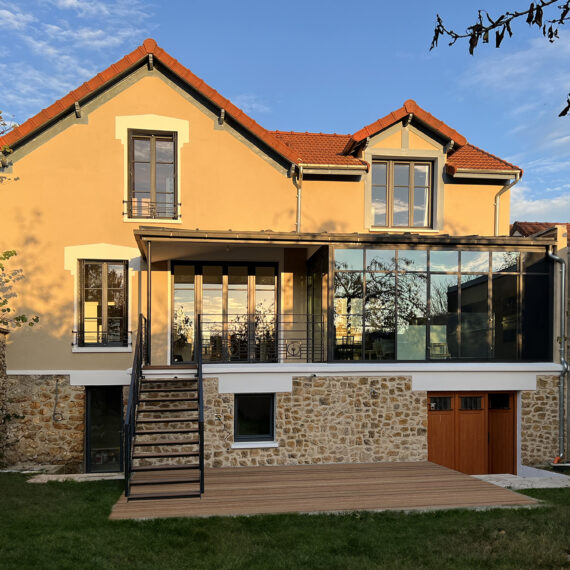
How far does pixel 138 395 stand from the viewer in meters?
10.4

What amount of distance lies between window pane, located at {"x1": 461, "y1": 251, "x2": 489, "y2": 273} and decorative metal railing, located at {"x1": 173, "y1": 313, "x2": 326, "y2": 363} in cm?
366

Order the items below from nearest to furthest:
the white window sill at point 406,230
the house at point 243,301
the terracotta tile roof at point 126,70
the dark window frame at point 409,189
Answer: the house at point 243,301
the terracotta tile roof at point 126,70
the white window sill at point 406,230
the dark window frame at point 409,189

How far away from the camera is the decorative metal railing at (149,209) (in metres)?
12.5

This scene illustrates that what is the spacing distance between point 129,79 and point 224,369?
291 inches

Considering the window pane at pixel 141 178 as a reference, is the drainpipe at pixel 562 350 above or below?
below

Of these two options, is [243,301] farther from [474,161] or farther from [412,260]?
[474,161]

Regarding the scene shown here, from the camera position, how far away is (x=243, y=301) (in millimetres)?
13219

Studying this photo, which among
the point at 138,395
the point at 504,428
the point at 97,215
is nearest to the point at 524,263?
the point at 504,428

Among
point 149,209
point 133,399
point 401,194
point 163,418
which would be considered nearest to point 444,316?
point 401,194

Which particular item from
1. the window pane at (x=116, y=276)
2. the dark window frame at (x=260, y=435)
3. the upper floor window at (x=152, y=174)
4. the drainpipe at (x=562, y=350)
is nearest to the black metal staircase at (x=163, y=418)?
the dark window frame at (x=260, y=435)

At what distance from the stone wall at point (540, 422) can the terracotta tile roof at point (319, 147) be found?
22.7 feet

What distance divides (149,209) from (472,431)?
925cm

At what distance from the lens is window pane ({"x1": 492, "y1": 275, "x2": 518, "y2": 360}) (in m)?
12.1

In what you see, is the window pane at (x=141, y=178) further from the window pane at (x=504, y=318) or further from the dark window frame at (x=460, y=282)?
the window pane at (x=504, y=318)
